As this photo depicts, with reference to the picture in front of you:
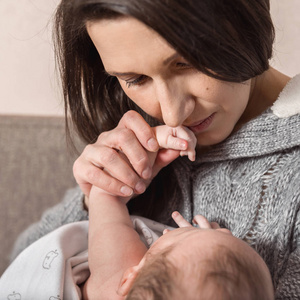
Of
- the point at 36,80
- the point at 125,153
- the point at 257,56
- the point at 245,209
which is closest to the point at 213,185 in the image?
the point at 245,209

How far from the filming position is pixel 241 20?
2.56 feet

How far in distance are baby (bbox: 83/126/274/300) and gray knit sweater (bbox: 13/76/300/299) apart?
75 mm

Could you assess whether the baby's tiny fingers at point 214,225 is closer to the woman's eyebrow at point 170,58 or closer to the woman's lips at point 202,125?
the woman's lips at point 202,125

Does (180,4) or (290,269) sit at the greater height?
(180,4)

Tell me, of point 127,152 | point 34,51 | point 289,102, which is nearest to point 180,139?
point 127,152

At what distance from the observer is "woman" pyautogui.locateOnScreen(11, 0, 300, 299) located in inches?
29.5

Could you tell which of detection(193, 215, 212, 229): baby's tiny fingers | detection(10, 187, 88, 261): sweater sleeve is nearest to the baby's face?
detection(193, 215, 212, 229): baby's tiny fingers

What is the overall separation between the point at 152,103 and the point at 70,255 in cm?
39

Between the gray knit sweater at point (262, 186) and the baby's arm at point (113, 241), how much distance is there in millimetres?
126

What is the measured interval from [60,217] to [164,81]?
0.58 meters

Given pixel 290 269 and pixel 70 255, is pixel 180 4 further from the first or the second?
pixel 70 255

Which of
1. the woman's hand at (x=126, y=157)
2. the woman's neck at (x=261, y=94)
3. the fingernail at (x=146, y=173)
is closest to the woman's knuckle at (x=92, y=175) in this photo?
the woman's hand at (x=126, y=157)

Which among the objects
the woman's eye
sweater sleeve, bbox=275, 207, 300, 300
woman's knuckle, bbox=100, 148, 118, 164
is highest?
the woman's eye

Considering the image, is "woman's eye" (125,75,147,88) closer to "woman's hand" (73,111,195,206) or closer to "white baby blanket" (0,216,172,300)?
"woman's hand" (73,111,195,206)
